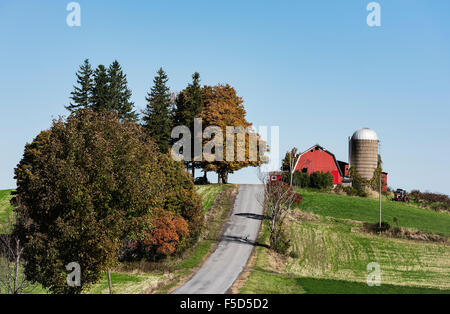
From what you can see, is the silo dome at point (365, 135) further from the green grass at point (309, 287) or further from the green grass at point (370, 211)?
the green grass at point (309, 287)

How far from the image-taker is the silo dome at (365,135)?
91.8 m

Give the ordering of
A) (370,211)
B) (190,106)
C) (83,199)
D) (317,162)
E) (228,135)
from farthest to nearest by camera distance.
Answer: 1. (317,162)
2. (190,106)
3. (228,135)
4. (370,211)
5. (83,199)

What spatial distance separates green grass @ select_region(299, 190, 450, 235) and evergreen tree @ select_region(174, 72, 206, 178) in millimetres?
18681

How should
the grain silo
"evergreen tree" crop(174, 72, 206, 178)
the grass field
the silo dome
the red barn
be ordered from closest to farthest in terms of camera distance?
1. the grass field
2. "evergreen tree" crop(174, 72, 206, 178)
3. the red barn
4. the grain silo
5. the silo dome

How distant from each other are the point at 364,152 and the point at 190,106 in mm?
37463

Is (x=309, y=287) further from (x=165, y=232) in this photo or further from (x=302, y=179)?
(x=302, y=179)

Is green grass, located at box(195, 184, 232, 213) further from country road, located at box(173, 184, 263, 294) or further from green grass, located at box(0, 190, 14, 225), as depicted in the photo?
green grass, located at box(0, 190, 14, 225)

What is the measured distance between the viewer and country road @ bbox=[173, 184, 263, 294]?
33.1 meters

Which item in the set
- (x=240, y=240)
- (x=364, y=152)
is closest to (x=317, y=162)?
(x=364, y=152)

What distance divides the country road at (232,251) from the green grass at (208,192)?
2983mm

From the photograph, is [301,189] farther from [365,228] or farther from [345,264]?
[345,264]

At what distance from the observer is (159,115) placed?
233ft

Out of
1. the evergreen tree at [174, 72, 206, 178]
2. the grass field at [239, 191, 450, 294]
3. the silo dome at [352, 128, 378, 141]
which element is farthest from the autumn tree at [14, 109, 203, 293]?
the silo dome at [352, 128, 378, 141]

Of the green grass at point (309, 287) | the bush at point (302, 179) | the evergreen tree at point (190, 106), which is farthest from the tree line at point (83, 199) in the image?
the bush at point (302, 179)
